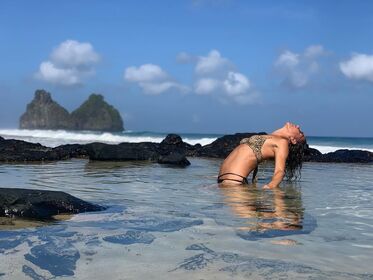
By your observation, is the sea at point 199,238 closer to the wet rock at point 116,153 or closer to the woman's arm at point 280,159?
the woman's arm at point 280,159

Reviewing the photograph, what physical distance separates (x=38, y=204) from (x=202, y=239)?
194cm

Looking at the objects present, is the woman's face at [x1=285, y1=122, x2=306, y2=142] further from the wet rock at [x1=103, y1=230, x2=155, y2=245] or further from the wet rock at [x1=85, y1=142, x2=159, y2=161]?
the wet rock at [x1=85, y1=142, x2=159, y2=161]

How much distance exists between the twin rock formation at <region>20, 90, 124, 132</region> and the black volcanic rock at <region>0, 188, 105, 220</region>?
3752 inches

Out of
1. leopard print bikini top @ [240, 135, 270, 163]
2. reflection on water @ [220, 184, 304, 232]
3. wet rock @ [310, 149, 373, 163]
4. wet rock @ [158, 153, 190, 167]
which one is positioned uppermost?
leopard print bikini top @ [240, 135, 270, 163]

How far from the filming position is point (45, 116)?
101 meters

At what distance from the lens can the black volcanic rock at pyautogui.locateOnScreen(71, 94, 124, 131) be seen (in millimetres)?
101312

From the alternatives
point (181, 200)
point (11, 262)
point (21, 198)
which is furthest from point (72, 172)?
point (11, 262)

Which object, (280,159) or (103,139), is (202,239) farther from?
(103,139)

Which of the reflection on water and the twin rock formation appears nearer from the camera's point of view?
the reflection on water

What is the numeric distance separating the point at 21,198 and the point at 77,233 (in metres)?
1.21

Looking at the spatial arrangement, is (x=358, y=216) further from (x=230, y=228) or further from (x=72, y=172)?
(x=72, y=172)

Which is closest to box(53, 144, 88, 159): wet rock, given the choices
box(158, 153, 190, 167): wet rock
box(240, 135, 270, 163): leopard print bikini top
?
box(158, 153, 190, 167): wet rock

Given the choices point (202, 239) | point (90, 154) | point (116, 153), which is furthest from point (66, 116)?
point (202, 239)

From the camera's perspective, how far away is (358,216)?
5.39 m
